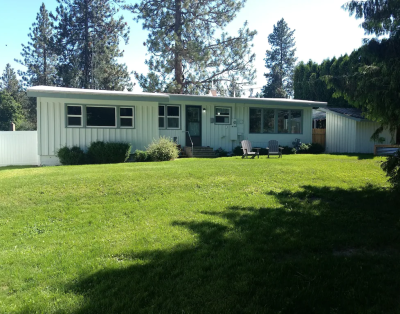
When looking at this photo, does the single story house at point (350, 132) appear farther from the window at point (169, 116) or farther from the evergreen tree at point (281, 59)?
the evergreen tree at point (281, 59)

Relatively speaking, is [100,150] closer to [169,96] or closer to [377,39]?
[169,96]

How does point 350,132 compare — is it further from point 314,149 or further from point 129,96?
point 129,96

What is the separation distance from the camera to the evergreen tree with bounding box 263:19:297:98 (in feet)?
152

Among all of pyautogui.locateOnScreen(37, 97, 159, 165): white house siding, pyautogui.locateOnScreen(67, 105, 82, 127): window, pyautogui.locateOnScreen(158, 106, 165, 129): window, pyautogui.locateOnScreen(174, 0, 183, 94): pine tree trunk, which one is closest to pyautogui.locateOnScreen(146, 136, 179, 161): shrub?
pyautogui.locateOnScreen(37, 97, 159, 165): white house siding

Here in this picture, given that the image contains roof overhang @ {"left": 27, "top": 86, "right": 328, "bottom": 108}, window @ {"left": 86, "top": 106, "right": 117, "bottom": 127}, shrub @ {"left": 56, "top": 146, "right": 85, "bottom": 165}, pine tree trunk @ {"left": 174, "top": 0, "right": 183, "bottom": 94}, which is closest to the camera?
roof overhang @ {"left": 27, "top": 86, "right": 328, "bottom": 108}

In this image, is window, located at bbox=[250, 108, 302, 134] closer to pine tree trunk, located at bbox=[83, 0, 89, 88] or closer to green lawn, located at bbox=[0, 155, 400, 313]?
green lawn, located at bbox=[0, 155, 400, 313]

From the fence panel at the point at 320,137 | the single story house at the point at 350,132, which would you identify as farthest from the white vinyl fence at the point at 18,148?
the single story house at the point at 350,132

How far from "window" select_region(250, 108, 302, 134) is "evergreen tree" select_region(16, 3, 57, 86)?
922 inches

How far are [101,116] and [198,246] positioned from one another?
1139 cm

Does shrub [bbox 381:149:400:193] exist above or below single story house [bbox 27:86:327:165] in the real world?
below

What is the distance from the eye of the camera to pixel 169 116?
1570cm

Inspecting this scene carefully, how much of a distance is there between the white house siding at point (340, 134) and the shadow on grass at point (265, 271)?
14.3 meters

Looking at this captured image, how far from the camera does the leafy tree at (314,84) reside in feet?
81.8

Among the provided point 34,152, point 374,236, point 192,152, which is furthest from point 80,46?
point 374,236
